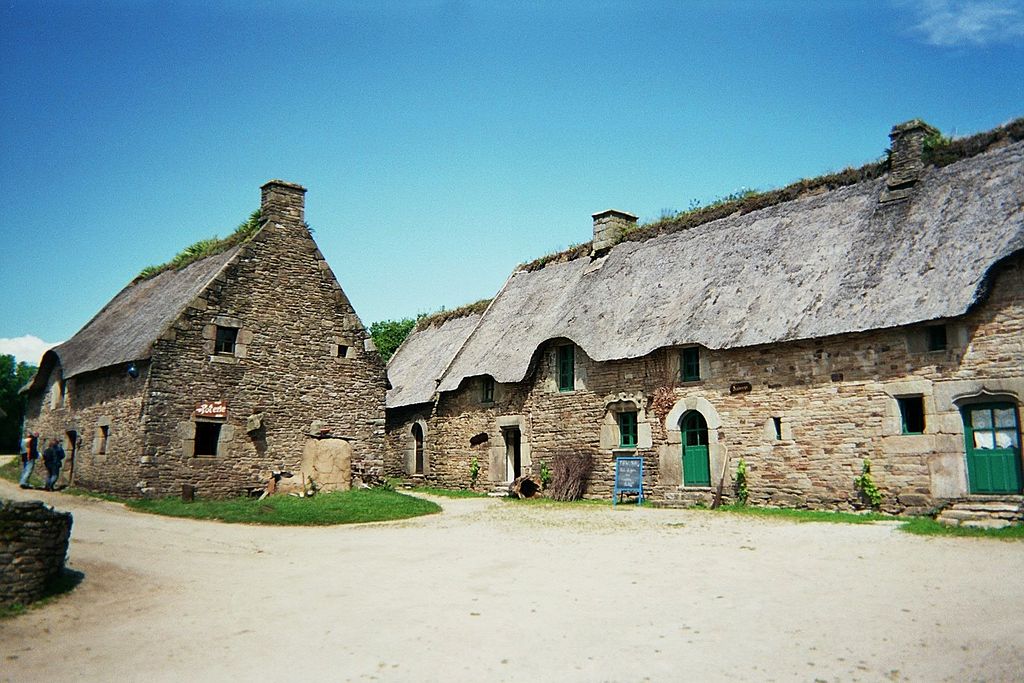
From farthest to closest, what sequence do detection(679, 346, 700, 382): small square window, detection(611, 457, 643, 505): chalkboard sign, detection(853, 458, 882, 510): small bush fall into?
detection(611, 457, 643, 505): chalkboard sign < detection(679, 346, 700, 382): small square window < detection(853, 458, 882, 510): small bush

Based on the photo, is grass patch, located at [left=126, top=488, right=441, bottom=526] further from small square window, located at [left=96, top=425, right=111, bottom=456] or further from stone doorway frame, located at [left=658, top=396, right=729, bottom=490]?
stone doorway frame, located at [left=658, top=396, right=729, bottom=490]

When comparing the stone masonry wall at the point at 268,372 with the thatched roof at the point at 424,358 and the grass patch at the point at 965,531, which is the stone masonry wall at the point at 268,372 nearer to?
the thatched roof at the point at 424,358

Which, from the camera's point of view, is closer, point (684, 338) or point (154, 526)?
point (154, 526)

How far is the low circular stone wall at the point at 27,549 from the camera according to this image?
8547 mm

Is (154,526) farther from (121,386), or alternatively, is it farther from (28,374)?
(28,374)

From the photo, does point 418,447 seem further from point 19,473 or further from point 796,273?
point 796,273

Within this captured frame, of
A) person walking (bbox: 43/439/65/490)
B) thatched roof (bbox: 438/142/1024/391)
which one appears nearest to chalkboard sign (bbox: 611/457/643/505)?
thatched roof (bbox: 438/142/1024/391)

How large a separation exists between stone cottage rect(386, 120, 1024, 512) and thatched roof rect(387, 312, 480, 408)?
266cm

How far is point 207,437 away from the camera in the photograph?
18.9m

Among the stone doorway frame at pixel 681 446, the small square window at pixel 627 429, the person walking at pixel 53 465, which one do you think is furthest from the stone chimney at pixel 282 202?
the stone doorway frame at pixel 681 446

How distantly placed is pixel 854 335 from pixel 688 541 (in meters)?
6.39

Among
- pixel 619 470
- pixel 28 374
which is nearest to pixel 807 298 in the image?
pixel 619 470

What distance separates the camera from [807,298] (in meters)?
17.0

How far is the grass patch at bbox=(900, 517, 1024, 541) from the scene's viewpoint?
12128 millimetres
